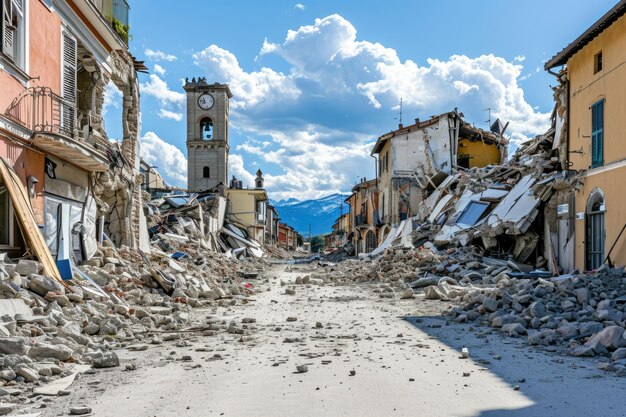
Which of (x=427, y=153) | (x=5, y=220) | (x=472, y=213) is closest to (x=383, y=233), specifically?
(x=427, y=153)

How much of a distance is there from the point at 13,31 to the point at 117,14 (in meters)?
6.49

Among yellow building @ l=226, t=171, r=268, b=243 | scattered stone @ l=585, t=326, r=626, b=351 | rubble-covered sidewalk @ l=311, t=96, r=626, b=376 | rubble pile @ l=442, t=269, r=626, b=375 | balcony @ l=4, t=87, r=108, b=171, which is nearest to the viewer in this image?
scattered stone @ l=585, t=326, r=626, b=351

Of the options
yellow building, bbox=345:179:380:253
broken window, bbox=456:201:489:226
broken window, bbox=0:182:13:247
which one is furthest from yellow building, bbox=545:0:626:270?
yellow building, bbox=345:179:380:253

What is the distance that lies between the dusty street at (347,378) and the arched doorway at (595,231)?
7.93 metres

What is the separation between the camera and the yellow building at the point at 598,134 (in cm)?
1298

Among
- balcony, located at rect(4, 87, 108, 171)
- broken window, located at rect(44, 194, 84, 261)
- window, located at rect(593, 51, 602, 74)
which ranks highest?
window, located at rect(593, 51, 602, 74)

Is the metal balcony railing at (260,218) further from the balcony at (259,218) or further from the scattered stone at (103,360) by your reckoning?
the scattered stone at (103,360)

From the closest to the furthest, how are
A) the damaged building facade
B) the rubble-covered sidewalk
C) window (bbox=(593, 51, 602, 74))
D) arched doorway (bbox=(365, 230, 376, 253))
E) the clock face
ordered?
the rubble-covered sidewalk, the damaged building facade, window (bbox=(593, 51, 602, 74)), arched doorway (bbox=(365, 230, 376, 253)), the clock face

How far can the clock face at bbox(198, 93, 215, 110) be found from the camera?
5072 centimetres

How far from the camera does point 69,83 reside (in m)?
11.4

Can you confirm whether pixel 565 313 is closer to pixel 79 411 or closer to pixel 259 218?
pixel 79 411

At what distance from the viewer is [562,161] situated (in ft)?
54.5

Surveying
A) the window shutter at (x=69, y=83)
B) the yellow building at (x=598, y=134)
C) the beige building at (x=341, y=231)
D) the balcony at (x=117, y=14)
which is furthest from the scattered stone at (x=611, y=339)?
the beige building at (x=341, y=231)

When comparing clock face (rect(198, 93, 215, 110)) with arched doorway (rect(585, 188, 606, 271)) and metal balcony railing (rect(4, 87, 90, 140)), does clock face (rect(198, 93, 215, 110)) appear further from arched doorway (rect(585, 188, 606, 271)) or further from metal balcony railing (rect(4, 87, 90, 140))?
arched doorway (rect(585, 188, 606, 271))
